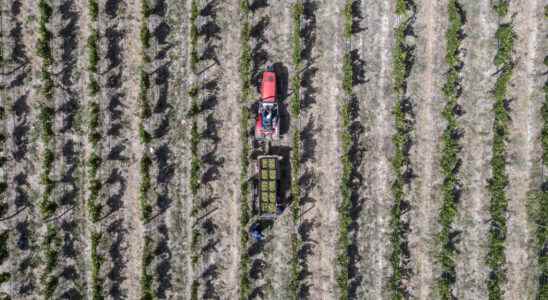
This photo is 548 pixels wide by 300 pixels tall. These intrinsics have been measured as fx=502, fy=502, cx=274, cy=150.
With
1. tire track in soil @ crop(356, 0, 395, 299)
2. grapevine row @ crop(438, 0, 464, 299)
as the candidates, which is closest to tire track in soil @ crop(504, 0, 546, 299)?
grapevine row @ crop(438, 0, 464, 299)

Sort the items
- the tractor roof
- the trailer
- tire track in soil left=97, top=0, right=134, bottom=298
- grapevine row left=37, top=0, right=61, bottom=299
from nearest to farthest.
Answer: the tractor roof → the trailer → grapevine row left=37, top=0, right=61, bottom=299 → tire track in soil left=97, top=0, right=134, bottom=298

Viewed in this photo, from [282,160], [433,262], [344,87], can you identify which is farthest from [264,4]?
[433,262]

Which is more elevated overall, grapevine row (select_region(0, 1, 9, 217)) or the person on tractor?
grapevine row (select_region(0, 1, 9, 217))

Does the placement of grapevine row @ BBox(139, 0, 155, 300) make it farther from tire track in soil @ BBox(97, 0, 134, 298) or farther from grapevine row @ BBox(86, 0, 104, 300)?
grapevine row @ BBox(86, 0, 104, 300)

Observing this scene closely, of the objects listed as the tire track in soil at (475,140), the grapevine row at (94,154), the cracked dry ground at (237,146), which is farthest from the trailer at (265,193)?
the tire track in soil at (475,140)

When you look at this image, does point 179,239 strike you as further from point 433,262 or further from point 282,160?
point 433,262

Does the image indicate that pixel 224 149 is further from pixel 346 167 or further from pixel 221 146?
pixel 346 167
